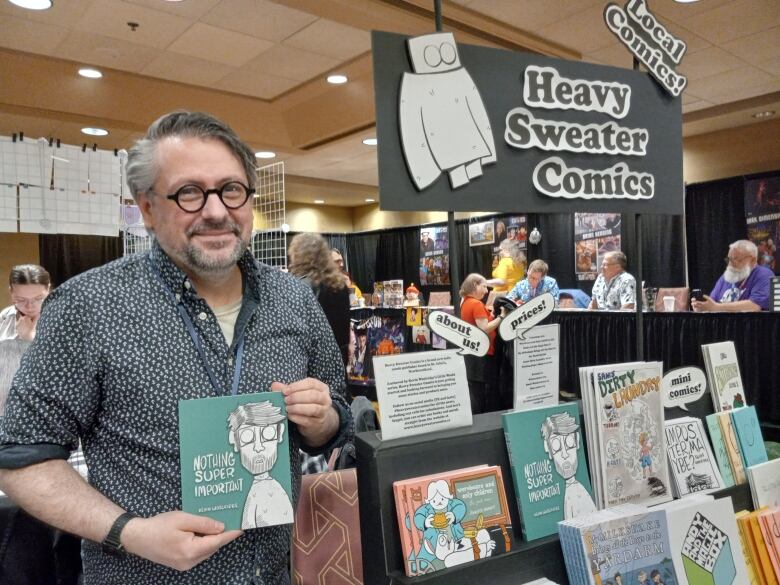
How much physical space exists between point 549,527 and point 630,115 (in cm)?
97

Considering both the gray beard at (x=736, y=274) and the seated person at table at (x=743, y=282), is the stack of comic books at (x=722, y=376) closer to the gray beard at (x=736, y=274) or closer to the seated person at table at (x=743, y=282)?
the seated person at table at (x=743, y=282)

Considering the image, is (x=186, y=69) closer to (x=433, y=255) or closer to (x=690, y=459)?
(x=690, y=459)

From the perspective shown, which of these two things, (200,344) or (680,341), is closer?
(200,344)

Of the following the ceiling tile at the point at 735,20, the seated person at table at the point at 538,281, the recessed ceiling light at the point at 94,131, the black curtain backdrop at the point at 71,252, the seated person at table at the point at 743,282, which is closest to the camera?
the ceiling tile at the point at 735,20

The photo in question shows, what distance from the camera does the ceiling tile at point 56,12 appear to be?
3545 millimetres

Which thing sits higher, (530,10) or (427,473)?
(530,10)

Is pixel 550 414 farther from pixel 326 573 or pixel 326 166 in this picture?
pixel 326 166

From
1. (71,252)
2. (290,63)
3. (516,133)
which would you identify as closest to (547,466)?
(516,133)

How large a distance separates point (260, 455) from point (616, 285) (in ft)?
17.3

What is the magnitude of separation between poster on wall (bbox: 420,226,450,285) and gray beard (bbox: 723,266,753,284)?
5.44m

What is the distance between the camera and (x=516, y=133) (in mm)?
Result: 1198

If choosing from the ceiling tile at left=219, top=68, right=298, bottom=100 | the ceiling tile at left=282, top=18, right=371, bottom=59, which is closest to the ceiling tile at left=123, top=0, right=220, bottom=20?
the ceiling tile at left=282, top=18, right=371, bottom=59

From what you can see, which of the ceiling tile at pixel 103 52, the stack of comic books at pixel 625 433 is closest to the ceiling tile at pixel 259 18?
the ceiling tile at pixel 103 52

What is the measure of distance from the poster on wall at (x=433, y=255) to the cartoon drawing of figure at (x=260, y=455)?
925 centimetres
